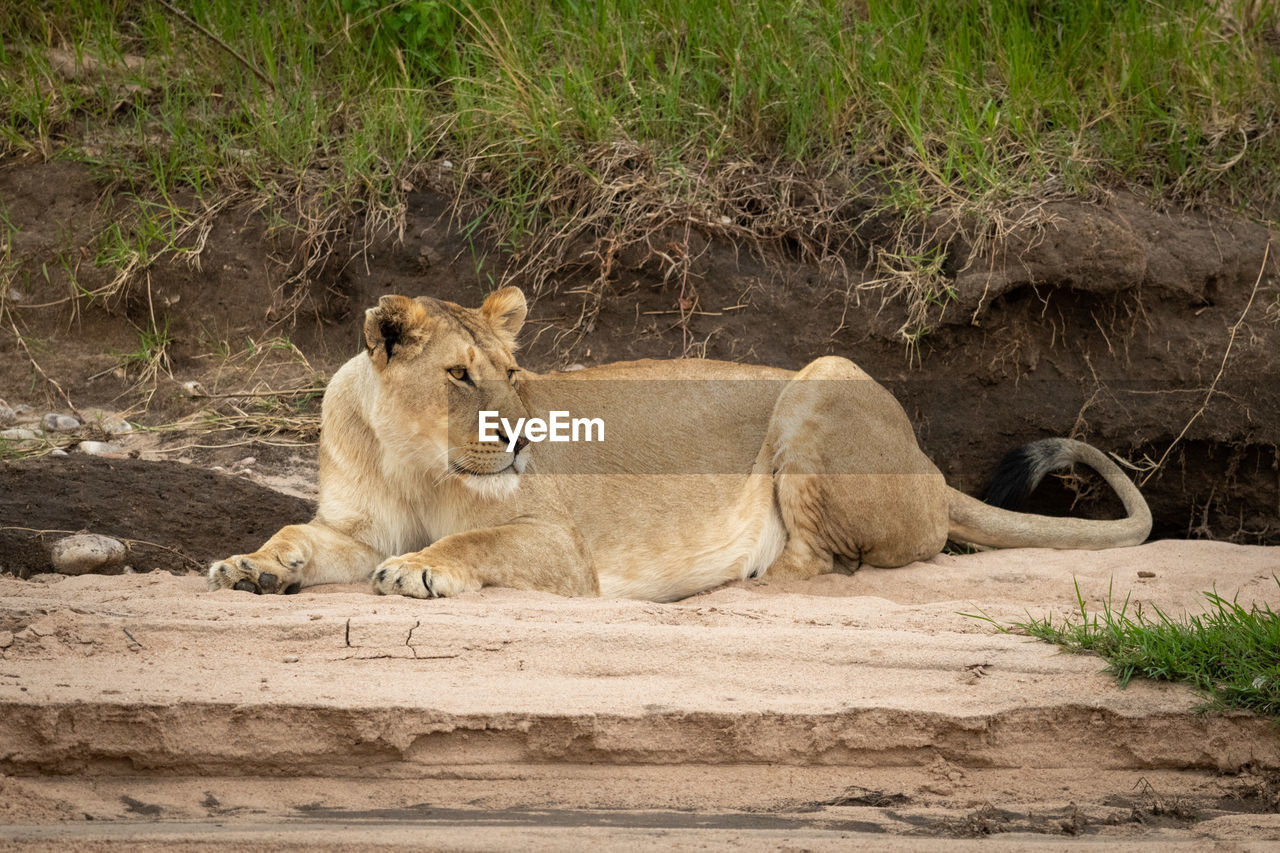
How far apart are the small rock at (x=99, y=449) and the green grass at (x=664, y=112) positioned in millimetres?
1472

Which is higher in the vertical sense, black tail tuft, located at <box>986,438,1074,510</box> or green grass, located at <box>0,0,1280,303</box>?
green grass, located at <box>0,0,1280,303</box>

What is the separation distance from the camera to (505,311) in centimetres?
472

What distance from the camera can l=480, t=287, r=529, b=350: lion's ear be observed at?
465 centimetres

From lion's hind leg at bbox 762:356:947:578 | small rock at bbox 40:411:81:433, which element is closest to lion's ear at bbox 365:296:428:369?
lion's hind leg at bbox 762:356:947:578

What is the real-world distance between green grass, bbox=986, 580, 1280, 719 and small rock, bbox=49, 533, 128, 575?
3.17 m

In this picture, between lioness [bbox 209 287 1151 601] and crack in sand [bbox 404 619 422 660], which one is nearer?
crack in sand [bbox 404 619 422 660]

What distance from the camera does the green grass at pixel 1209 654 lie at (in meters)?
2.95

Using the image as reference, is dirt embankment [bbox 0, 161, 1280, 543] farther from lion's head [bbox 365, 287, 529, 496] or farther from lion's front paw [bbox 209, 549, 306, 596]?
lion's front paw [bbox 209, 549, 306, 596]

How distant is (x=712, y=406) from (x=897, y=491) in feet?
2.81

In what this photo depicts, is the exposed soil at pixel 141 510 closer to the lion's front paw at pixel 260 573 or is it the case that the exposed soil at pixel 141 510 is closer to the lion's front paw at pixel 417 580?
the lion's front paw at pixel 260 573

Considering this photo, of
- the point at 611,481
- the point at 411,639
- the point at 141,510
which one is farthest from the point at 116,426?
the point at 411,639

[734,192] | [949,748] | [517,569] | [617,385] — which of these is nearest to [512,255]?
[734,192]

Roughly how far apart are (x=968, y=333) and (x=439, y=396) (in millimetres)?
3248

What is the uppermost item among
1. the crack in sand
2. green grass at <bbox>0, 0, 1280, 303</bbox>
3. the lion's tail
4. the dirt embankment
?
green grass at <bbox>0, 0, 1280, 303</bbox>
